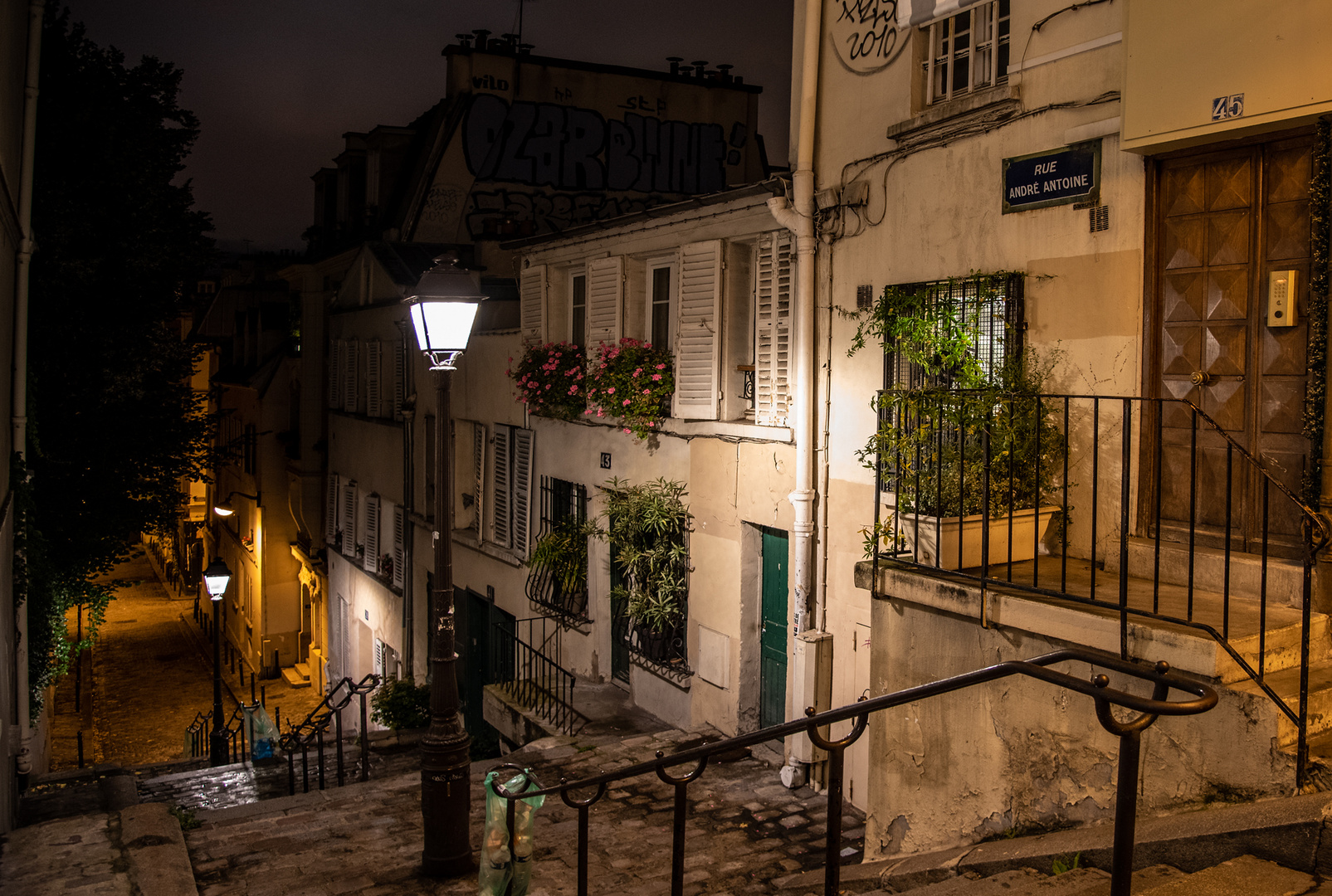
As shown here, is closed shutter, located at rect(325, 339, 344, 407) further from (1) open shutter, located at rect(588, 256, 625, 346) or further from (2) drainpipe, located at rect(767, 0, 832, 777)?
(2) drainpipe, located at rect(767, 0, 832, 777)

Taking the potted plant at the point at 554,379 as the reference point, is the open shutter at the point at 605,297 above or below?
above

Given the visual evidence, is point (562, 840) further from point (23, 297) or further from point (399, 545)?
point (399, 545)

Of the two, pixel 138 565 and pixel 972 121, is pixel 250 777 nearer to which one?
pixel 972 121

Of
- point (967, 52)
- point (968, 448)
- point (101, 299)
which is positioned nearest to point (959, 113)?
point (967, 52)

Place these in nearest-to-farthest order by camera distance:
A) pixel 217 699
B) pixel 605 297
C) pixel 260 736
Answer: pixel 605 297
pixel 260 736
pixel 217 699

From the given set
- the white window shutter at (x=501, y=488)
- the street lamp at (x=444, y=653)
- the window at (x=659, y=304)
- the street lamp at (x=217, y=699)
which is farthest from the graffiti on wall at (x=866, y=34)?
the street lamp at (x=217, y=699)

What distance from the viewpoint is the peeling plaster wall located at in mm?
4320

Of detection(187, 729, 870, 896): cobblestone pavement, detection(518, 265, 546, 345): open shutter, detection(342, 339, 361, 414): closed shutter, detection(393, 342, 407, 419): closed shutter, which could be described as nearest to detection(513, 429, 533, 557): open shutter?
detection(518, 265, 546, 345): open shutter

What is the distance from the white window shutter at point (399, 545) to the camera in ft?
61.6

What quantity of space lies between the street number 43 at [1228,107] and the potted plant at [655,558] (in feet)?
21.2

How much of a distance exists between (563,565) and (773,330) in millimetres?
4681

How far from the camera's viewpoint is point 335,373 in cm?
2338

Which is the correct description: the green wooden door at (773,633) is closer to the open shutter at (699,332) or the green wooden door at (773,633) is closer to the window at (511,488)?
the open shutter at (699,332)

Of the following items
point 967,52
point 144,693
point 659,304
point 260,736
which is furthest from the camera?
point 144,693
